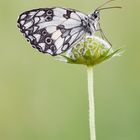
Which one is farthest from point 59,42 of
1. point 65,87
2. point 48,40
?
point 65,87

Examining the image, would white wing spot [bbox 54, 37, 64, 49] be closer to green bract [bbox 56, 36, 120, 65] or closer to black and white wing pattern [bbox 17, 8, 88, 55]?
black and white wing pattern [bbox 17, 8, 88, 55]

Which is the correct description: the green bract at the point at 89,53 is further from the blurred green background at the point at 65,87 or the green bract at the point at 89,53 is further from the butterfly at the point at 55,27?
the blurred green background at the point at 65,87

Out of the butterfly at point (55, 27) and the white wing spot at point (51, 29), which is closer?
the butterfly at point (55, 27)

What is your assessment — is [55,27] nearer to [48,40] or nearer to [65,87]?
[48,40]

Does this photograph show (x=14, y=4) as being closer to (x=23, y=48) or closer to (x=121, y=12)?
(x=23, y=48)

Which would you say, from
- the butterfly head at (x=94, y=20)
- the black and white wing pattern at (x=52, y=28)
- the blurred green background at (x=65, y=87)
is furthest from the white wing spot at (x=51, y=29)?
the blurred green background at (x=65, y=87)

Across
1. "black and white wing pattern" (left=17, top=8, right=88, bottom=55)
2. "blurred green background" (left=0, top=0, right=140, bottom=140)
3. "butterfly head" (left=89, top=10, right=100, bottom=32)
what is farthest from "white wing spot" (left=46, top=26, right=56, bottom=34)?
"blurred green background" (left=0, top=0, right=140, bottom=140)
